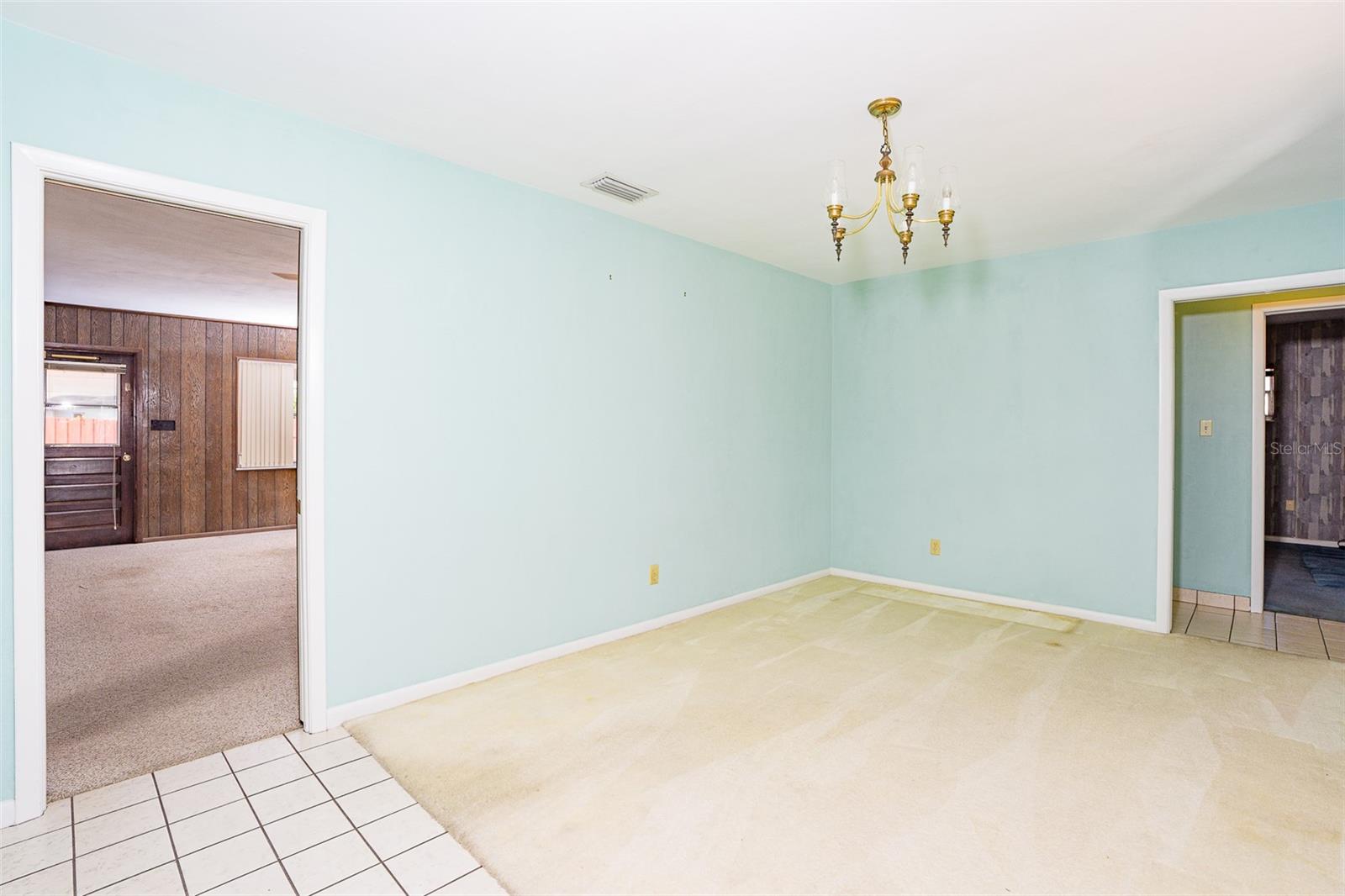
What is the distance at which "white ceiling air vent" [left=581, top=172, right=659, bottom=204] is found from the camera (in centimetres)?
336

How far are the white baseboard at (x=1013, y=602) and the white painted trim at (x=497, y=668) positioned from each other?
1204mm

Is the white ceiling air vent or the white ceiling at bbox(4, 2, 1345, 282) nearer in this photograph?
the white ceiling at bbox(4, 2, 1345, 282)

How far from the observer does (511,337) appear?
3428mm

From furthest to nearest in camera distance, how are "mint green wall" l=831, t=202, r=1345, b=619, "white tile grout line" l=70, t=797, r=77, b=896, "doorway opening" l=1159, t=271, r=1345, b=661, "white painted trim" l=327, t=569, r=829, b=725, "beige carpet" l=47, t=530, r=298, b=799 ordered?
"doorway opening" l=1159, t=271, r=1345, b=661
"mint green wall" l=831, t=202, r=1345, b=619
"white painted trim" l=327, t=569, r=829, b=725
"beige carpet" l=47, t=530, r=298, b=799
"white tile grout line" l=70, t=797, r=77, b=896

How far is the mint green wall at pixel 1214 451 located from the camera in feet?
15.1

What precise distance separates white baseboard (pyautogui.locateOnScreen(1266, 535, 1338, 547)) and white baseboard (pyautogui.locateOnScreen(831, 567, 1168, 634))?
14.8ft

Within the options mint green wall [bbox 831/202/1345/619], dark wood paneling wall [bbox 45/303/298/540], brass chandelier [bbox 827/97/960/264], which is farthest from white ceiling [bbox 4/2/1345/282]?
dark wood paneling wall [bbox 45/303/298/540]

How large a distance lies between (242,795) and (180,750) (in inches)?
21.5

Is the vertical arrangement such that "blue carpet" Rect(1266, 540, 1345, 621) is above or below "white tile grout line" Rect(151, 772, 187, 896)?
above

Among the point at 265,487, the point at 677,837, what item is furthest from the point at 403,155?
the point at 265,487

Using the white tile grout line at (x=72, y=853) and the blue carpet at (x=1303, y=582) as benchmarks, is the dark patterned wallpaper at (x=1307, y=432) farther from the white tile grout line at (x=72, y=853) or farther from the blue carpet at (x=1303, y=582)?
the white tile grout line at (x=72, y=853)

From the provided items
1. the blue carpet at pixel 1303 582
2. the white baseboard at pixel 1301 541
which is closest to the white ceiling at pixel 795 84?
the blue carpet at pixel 1303 582

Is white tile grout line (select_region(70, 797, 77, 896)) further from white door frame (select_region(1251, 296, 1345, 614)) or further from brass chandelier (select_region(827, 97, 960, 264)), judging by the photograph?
white door frame (select_region(1251, 296, 1345, 614))

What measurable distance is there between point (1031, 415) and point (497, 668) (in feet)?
12.8
